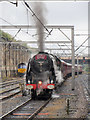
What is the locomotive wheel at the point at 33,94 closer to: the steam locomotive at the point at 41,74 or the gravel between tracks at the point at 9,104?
the steam locomotive at the point at 41,74

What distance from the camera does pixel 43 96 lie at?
13.6 metres

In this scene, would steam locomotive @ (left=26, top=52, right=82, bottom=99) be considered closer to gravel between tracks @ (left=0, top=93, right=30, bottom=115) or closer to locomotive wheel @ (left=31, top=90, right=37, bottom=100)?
locomotive wheel @ (left=31, top=90, right=37, bottom=100)

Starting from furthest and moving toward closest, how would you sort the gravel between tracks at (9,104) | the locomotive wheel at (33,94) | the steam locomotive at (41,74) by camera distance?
the locomotive wheel at (33,94)
the steam locomotive at (41,74)
the gravel between tracks at (9,104)

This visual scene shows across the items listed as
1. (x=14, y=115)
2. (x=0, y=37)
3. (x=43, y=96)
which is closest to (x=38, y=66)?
(x=43, y=96)

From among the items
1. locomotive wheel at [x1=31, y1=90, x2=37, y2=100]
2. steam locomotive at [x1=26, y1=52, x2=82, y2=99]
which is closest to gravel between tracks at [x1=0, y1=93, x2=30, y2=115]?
locomotive wheel at [x1=31, y1=90, x2=37, y2=100]

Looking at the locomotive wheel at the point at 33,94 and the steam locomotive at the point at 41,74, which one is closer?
the steam locomotive at the point at 41,74

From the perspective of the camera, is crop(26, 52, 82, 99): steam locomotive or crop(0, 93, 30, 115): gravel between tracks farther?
crop(26, 52, 82, 99): steam locomotive

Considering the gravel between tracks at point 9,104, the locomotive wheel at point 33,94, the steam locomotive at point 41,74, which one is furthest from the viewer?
the locomotive wheel at point 33,94

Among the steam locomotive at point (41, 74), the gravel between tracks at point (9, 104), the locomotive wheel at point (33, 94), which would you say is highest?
the steam locomotive at point (41, 74)

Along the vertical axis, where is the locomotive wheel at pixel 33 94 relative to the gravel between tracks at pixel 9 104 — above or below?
above

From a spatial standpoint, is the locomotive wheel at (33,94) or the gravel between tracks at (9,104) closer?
the gravel between tracks at (9,104)

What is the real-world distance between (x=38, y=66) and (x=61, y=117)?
17.0ft

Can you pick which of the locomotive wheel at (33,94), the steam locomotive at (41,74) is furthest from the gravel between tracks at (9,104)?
the steam locomotive at (41,74)

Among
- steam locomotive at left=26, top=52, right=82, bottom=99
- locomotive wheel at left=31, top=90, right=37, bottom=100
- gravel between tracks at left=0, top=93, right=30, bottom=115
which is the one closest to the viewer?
gravel between tracks at left=0, top=93, right=30, bottom=115
